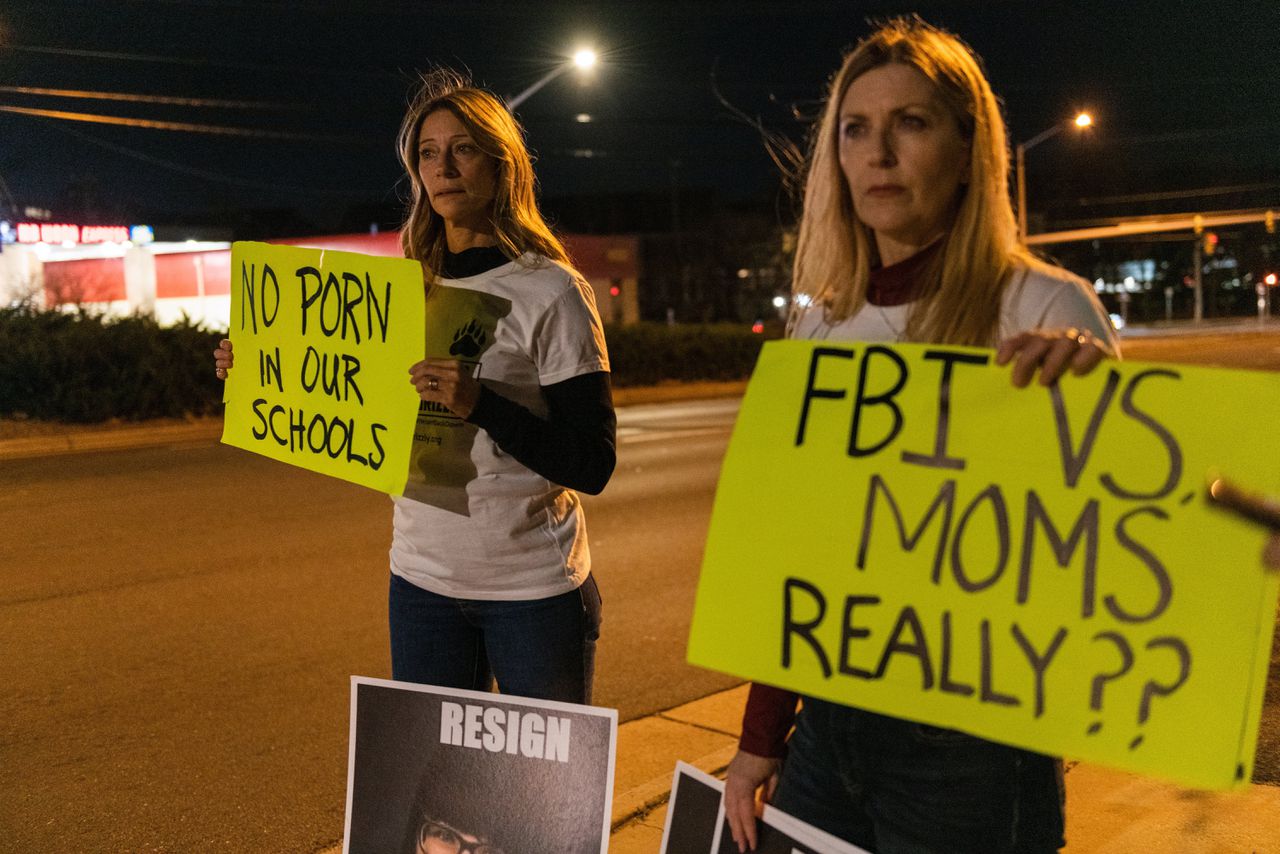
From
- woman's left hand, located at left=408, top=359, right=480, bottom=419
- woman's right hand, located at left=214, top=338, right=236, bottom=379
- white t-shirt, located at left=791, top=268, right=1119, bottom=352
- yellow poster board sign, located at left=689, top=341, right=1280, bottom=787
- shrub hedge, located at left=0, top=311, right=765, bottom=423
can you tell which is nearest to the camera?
yellow poster board sign, located at left=689, top=341, right=1280, bottom=787

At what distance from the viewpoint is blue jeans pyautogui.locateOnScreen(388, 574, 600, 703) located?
2523 millimetres

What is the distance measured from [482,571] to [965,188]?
1.24 metres

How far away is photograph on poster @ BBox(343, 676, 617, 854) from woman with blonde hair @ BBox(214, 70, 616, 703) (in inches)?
2.9

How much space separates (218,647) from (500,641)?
12.9 feet

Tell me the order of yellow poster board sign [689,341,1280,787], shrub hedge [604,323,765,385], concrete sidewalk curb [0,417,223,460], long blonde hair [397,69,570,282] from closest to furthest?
1. yellow poster board sign [689,341,1280,787]
2. long blonde hair [397,69,570,282]
3. concrete sidewalk curb [0,417,223,460]
4. shrub hedge [604,323,765,385]

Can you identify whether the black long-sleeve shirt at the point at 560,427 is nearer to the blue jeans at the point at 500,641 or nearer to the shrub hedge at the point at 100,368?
the blue jeans at the point at 500,641

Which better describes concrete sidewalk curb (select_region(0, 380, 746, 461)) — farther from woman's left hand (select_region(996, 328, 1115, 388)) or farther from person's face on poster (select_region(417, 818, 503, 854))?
woman's left hand (select_region(996, 328, 1115, 388))

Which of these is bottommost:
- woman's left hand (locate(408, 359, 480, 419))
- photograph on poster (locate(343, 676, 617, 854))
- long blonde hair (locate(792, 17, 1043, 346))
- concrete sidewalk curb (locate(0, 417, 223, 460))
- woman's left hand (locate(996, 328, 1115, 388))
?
concrete sidewalk curb (locate(0, 417, 223, 460))

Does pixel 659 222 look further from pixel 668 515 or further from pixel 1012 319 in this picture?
pixel 1012 319

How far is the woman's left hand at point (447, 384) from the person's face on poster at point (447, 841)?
904mm

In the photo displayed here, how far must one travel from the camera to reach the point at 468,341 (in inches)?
102

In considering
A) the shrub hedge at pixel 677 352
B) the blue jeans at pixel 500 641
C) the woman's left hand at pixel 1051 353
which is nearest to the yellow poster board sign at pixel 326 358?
the blue jeans at pixel 500 641

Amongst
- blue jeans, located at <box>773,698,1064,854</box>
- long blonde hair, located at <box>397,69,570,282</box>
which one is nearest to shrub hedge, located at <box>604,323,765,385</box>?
long blonde hair, located at <box>397,69,570,282</box>

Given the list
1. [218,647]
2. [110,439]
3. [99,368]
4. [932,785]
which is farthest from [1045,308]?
Result: [99,368]
